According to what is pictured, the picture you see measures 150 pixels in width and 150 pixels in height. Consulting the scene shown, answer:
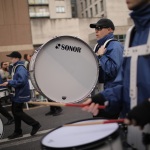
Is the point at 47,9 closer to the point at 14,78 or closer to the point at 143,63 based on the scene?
the point at 14,78

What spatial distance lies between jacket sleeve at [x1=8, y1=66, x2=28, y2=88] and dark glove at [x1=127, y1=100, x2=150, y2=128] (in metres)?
4.35

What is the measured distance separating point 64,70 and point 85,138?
4.82ft

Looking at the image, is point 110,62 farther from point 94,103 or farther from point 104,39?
point 94,103

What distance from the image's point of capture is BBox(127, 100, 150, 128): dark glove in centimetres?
153

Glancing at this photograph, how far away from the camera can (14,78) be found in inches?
229

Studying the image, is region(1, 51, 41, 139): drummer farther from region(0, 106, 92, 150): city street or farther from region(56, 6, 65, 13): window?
region(56, 6, 65, 13): window

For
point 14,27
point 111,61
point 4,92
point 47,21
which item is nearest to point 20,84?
point 4,92

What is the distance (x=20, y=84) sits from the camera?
5.74 meters

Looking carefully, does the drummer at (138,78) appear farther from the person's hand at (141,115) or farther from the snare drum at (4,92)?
the snare drum at (4,92)

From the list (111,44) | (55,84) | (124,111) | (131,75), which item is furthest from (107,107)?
(111,44)

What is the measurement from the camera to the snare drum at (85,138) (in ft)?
5.27

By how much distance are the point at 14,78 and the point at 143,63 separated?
172 inches

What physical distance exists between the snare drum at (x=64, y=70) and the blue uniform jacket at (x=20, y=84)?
8.60 ft

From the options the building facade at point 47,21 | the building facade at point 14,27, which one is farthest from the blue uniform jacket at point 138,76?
the building facade at point 14,27
